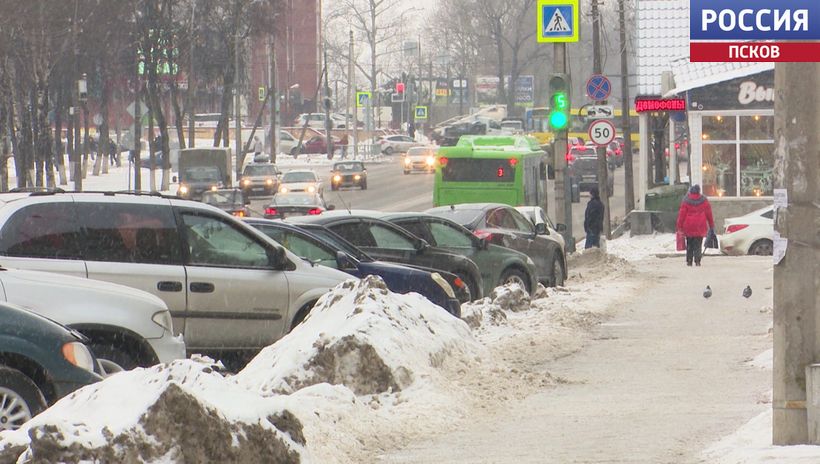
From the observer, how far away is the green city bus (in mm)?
33219

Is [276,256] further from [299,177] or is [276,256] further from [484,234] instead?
[299,177]

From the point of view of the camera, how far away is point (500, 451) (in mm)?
8477

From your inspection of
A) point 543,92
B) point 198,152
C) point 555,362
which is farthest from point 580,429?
point 543,92

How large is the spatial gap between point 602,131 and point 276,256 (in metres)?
20.2

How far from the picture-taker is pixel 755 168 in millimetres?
37531

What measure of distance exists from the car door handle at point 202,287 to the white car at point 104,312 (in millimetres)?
1806

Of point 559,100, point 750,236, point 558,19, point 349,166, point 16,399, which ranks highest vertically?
point 558,19

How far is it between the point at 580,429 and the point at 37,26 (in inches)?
1480

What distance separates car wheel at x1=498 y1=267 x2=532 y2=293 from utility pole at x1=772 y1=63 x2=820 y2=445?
11.7 metres

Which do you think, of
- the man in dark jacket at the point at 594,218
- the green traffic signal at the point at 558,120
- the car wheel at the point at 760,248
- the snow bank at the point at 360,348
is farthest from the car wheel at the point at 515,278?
the car wheel at the point at 760,248

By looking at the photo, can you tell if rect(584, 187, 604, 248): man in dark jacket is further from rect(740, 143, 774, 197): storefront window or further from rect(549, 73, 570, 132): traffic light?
rect(740, 143, 774, 197): storefront window

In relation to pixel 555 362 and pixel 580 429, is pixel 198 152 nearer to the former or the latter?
pixel 555 362

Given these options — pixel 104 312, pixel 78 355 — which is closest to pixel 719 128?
pixel 104 312

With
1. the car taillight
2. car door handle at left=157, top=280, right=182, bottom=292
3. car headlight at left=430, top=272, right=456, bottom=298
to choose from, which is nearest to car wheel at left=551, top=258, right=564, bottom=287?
the car taillight
